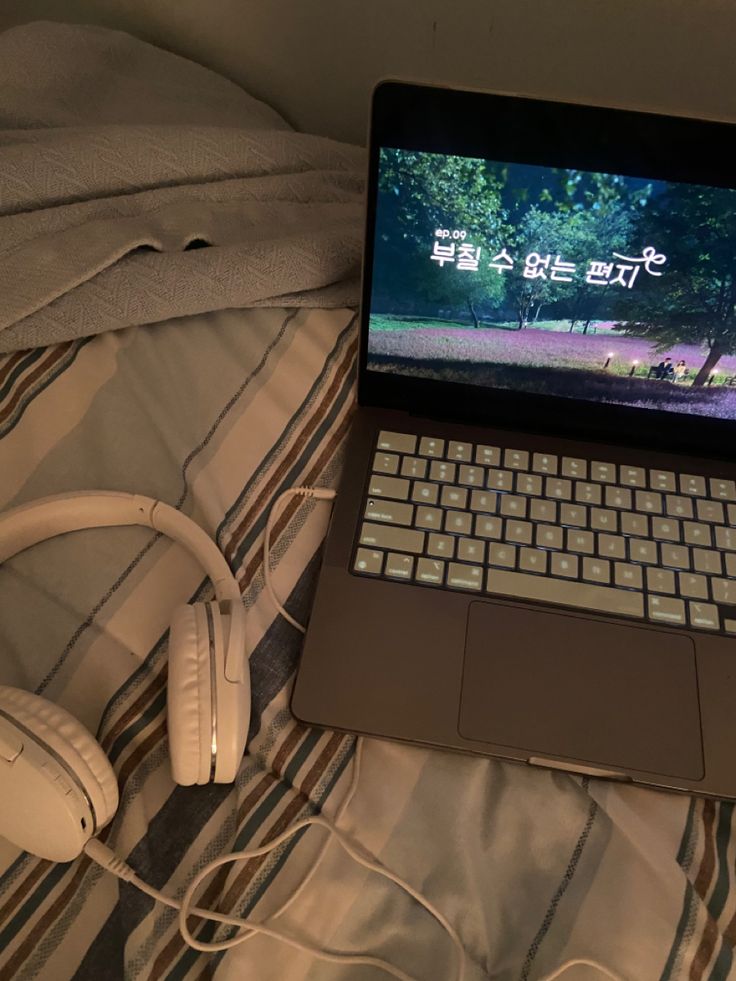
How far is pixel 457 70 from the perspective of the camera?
0.79 m

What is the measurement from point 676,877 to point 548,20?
0.72 metres

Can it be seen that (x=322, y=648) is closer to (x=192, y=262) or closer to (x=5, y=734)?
(x=5, y=734)

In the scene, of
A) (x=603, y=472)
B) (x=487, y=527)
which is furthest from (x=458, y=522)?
(x=603, y=472)

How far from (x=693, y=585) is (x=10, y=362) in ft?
1.92

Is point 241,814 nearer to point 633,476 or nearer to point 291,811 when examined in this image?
point 291,811

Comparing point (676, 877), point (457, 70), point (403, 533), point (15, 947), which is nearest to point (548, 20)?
point (457, 70)

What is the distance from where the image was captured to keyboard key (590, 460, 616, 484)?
0.62 meters

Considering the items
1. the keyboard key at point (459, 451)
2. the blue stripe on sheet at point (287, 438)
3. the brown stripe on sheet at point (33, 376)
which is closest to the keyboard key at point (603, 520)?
the keyboard key at point (459, 451)

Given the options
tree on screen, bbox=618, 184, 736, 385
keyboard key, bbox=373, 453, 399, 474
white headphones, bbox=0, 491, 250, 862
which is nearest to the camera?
white headphones, bbox=0, 491, 250, 862

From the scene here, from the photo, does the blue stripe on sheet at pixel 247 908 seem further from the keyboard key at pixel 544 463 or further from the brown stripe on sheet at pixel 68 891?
the keyboard key at pixel 544 463

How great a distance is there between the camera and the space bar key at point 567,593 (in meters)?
0.56

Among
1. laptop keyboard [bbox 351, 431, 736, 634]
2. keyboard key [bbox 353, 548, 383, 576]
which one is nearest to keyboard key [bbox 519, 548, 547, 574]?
laptop keyboard [bbox 351, 431, 736, 634]

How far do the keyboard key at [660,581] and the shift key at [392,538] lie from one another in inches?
6.6

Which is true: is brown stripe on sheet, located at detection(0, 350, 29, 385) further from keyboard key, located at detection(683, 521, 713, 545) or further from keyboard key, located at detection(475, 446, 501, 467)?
keyboard key, located at detection(683, 521, 713, 545)
